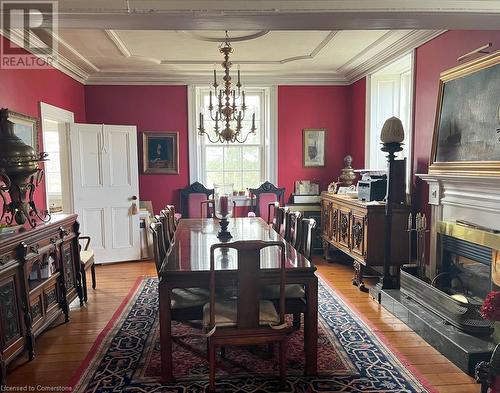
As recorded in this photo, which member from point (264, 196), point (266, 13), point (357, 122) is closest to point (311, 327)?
point (266, 13)

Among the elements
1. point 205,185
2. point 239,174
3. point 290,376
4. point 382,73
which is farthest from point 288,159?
point 290,376

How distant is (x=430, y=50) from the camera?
3762 mm

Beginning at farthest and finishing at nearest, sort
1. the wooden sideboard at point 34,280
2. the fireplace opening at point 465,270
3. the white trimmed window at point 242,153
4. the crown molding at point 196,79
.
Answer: the white trimmed window at point 242,153, the crown molding at point 196,79, the fireplace opening at point 465,270, the wooden sideboard at point 34,280

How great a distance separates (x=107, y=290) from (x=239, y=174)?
8.93ft

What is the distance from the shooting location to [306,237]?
2.94 m

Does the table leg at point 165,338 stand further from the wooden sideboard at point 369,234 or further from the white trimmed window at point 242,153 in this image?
the white trimmed window at point 242,153

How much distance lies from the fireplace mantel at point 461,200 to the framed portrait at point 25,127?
3.85 metres

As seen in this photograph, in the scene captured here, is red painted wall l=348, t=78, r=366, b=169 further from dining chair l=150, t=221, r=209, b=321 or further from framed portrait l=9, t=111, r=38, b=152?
framed portrait l=9, t=111, r=38, b=152

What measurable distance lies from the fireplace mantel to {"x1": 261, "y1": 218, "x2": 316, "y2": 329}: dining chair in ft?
4.47

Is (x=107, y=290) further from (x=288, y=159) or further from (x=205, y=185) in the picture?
(x=288, y=159)

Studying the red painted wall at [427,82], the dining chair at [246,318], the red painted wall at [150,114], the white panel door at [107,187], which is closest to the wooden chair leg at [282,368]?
the dining chair at [246,318]

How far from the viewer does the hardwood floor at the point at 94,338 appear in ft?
7.98

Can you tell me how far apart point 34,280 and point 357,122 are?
180 inches

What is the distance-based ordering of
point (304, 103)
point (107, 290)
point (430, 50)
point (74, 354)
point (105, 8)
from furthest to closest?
point (304, 103), point (107, 290), point (430, 50), point (74, 354), point (105, 8)
